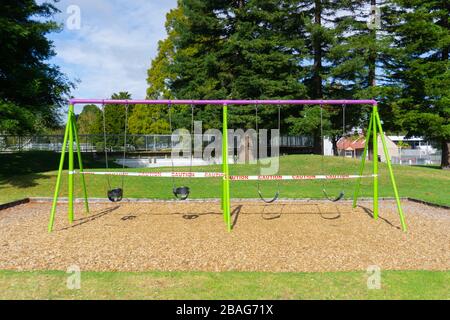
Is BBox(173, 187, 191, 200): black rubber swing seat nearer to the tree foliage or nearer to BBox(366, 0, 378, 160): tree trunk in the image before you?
the tree foliage

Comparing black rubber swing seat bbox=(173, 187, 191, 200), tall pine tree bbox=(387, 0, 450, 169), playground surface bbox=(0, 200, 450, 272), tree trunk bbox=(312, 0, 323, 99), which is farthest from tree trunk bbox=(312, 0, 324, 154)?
black rubber swing seat bbox=(173, 187, 191, 200)

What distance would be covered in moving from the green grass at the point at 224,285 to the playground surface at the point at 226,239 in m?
0.36

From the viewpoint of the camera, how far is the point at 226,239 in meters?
7.10

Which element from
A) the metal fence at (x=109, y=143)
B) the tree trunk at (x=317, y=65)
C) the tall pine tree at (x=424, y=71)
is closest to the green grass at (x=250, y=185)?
the tall pine tree at (x=424, y=71)

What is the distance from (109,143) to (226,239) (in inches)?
1256

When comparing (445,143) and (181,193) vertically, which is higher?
(445,143)

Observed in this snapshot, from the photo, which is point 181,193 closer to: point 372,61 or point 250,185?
point 250,185

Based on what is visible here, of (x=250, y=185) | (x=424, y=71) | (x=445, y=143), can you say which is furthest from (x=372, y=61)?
(x=250, y=185)

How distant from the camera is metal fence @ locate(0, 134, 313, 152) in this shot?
3547 centimetres

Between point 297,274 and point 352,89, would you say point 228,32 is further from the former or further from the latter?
point 297,274

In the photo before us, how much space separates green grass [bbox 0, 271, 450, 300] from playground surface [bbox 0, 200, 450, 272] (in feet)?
1.18

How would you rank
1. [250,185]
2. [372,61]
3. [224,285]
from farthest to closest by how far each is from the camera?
1. [372,61]
2. [250,185]
3. [224,285]

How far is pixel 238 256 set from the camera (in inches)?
238
